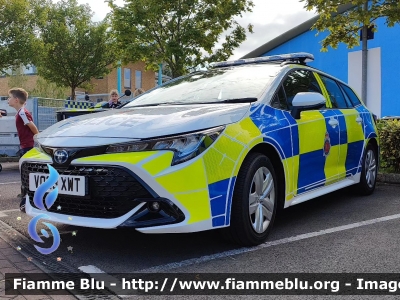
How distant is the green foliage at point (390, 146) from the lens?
23.9 ft

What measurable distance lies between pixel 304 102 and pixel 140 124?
1521 millimetres

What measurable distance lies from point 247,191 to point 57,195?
133cm

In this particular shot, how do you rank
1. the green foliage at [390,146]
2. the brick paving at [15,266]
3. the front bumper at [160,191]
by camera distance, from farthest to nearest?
the green foliage at [390,146] → the front bumper at [160,191] → the brick paving at [15,266]

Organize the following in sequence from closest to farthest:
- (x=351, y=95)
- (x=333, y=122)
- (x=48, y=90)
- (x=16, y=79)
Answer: (x=333, y=122)
(x=351, y=95)
(x=48, y=90)
(x=16, y=79)

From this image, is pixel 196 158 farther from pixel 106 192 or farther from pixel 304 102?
pixel 304 102

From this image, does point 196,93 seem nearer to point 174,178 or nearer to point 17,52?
point 174,178

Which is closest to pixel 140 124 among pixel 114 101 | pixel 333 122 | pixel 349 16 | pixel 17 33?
pixel 333 122

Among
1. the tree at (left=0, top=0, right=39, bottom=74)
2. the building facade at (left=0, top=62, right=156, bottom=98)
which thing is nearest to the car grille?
the tree at (left=0, top=0, right=39, bottom=74)

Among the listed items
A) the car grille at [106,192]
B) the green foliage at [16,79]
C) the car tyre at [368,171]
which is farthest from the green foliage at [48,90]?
the car grille at [106,192]

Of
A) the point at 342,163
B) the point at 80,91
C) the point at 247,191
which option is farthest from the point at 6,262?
the point at 80,91

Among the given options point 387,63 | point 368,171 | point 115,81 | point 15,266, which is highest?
point 115,81

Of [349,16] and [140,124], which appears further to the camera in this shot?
[349,16]

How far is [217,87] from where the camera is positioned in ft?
13.9

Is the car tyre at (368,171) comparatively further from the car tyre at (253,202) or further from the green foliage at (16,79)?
the green foliage at (16,79)
